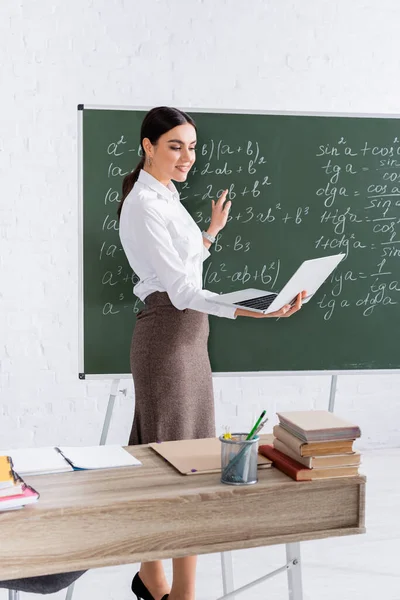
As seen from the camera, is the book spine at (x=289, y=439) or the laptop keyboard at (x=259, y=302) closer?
the book spine at (x=289, y=439)

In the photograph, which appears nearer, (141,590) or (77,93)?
(141,590)

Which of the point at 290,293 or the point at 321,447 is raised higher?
the point at 290,293

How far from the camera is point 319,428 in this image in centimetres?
135

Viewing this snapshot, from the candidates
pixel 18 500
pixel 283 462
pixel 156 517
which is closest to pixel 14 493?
pixel 18 500

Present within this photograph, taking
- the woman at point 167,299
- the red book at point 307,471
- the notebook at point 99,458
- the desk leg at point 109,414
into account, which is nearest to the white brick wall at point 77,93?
the desk leg at point 109,414

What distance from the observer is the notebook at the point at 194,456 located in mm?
1405

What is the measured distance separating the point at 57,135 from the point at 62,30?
520 millimetres

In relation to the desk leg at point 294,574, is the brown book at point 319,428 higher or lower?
higher

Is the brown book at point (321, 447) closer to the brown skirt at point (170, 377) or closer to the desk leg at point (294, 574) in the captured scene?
the desk leg at point (294, 574)

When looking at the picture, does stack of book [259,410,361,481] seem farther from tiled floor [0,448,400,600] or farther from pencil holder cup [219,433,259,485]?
tiled floor [0,448,400,600]

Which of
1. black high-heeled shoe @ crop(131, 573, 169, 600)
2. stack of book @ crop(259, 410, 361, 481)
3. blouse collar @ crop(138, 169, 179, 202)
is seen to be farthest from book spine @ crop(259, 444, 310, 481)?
blouse collar @ crop(138, 169, 179, 202)

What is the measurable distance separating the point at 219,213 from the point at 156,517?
5.57ft

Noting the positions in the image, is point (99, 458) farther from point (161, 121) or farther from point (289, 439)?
point (161, 121)

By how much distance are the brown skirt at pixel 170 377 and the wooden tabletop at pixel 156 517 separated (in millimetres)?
647
